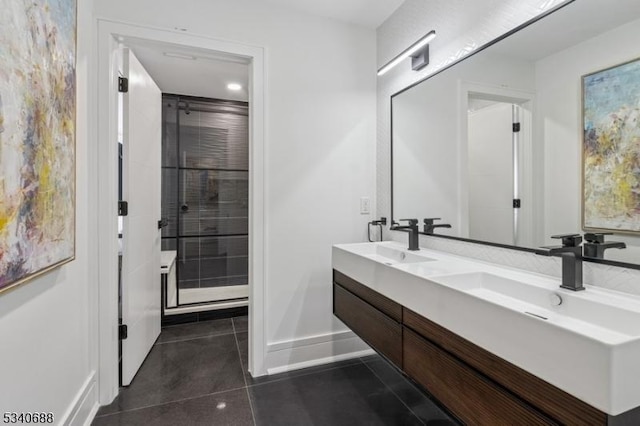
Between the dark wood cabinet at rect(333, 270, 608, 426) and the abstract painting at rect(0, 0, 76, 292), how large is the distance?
1.44 m

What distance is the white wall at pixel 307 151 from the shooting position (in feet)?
7.07

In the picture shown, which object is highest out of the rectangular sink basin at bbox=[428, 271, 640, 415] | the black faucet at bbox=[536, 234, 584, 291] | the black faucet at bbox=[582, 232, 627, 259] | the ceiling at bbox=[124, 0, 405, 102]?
the ceiling at bbox=[124, 0, 405, 102]

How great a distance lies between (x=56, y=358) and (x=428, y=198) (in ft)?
6.98

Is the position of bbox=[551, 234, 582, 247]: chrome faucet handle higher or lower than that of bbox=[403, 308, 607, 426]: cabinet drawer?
higher

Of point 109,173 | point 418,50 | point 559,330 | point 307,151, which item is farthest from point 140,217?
point 559,330

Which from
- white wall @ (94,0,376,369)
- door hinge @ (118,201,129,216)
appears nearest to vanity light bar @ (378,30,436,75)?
white wall @ (94,0,376,369)

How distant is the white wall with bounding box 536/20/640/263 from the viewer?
1.18m

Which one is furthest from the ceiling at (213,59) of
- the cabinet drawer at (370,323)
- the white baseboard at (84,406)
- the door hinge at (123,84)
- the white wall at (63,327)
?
the white baseboard at (84,406)

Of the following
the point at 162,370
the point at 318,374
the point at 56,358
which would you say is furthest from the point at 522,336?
the point at 162,370

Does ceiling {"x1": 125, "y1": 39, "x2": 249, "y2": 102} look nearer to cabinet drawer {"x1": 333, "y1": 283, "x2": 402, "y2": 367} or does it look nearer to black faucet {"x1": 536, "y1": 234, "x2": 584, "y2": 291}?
cabinet drawer {"x1": 333, "y1": 283, "x2": 402, "y2": 367}

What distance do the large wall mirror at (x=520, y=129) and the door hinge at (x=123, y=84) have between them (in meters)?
1.86

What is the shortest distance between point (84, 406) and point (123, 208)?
1.08m

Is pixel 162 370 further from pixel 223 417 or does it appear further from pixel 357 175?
pixel 357 175

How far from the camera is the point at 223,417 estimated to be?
1706 mm
